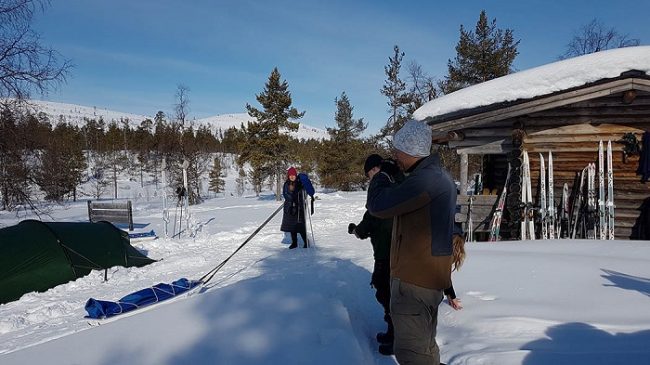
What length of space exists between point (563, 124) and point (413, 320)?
8.51 meters

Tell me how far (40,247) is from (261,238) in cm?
549

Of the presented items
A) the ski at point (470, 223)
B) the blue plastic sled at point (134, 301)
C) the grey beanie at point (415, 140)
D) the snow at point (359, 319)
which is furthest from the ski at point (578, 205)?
the blue plastic sled at point (134, 301)

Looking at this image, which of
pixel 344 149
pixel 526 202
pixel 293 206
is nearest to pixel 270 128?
pixel 344 149

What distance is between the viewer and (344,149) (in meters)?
38.3

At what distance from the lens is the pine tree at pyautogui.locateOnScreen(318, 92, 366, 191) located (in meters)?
38.1

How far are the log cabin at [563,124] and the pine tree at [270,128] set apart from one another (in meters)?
22.1

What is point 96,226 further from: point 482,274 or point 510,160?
point 510,160

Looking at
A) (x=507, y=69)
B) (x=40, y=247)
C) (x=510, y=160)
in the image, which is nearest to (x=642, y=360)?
(x=510, y=160)

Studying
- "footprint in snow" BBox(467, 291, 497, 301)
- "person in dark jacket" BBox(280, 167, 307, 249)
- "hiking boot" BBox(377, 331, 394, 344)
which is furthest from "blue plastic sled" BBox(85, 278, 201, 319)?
"footprint in snow" BBox(467, 291, 497, 301)

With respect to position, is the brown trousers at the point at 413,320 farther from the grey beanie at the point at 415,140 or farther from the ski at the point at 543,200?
the ski at the point at 543,200

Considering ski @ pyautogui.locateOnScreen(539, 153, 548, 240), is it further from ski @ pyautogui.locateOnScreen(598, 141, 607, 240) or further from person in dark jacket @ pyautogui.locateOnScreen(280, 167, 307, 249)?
person in dark jacket @ pyautogui.locateOnScreen(280, 167, 307, 249)

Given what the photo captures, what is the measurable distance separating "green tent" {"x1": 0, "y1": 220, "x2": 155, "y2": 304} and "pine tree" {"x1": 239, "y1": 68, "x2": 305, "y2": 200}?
847 inches

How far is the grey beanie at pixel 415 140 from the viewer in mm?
2291

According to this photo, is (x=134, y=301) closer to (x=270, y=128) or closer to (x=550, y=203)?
(x=550, y=203)
